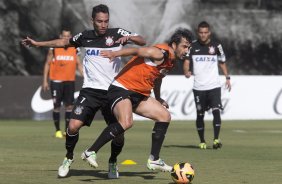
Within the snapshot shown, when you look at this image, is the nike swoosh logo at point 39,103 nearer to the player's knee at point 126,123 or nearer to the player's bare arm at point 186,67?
the player's bare arm at point 186,67

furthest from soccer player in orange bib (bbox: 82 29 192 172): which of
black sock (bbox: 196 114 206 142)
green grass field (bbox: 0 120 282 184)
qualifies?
black sock (bbox: 196 114 206 142)

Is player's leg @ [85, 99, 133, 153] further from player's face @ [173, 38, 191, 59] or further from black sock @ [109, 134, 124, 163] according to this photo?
player's face @ [173, 38, 191, 59]

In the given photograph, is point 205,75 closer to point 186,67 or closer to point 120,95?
point 186,67

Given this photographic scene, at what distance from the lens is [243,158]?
14.9 meters

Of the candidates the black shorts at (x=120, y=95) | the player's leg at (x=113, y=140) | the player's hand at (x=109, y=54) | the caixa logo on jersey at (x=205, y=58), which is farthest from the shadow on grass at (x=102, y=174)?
the caixa logo on jersey at (x=205, y=58)

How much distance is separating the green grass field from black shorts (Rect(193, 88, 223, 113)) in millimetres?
840

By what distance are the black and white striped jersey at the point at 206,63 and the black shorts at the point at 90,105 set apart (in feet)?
21.0

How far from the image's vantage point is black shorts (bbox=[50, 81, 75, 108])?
2050 centimetres

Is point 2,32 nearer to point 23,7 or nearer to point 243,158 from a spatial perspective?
point 23,7

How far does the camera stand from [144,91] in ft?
38.3

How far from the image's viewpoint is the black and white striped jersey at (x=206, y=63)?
711 inches

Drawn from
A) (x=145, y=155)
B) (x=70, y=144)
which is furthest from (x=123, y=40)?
(x=145, y=155)

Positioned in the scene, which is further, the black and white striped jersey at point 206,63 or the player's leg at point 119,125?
the black and white striped jersey at point 206,63

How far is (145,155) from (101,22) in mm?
4265
